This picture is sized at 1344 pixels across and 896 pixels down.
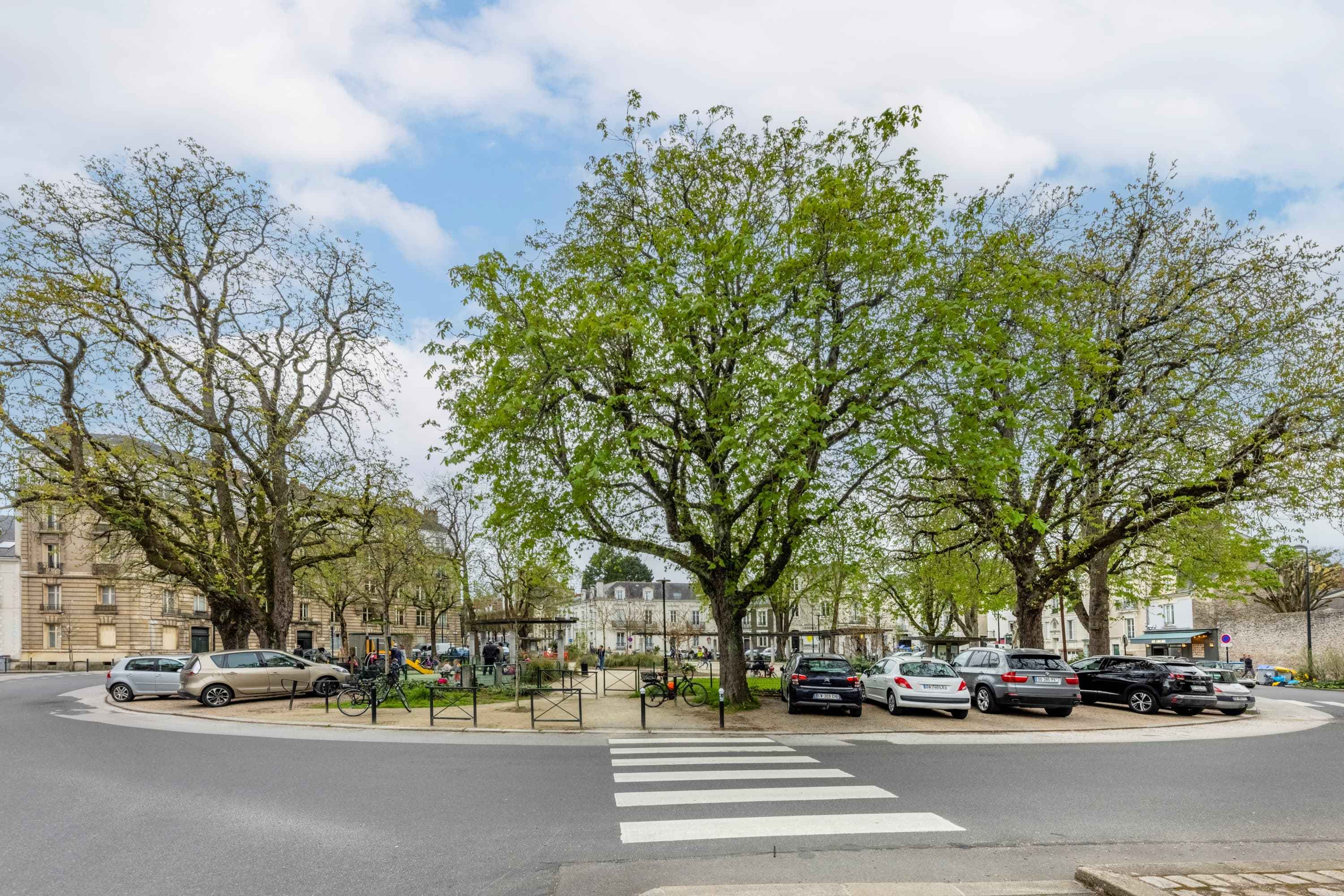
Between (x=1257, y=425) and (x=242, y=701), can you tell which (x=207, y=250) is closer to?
(x=242, y=701)

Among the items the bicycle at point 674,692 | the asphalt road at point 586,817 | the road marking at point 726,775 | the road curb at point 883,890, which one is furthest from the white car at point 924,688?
the road curb at point 883,890

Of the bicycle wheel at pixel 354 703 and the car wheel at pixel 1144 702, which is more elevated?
the bicycle wheel at pixel 354 703

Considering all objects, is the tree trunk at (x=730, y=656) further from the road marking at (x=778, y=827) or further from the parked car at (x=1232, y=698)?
the parked car at (x=1232, y=698)

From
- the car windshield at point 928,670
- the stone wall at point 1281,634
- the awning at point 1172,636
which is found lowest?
the awning at point 1172,636

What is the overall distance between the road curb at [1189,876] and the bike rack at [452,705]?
41.2 feet

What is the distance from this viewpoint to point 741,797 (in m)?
9.84

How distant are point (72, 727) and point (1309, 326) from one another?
3085cm

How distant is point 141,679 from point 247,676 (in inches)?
195

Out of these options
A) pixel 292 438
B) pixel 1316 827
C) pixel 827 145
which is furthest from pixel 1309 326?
pixel 292 438

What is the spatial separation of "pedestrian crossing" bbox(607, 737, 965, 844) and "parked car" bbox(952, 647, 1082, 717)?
9135mm

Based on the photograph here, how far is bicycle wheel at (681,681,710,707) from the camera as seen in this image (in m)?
22.4

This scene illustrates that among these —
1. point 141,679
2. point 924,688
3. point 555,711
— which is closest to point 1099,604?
point 924,688

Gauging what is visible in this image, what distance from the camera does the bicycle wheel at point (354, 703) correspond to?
21.0m

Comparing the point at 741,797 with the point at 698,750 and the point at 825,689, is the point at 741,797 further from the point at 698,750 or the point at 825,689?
the point at 825,689
